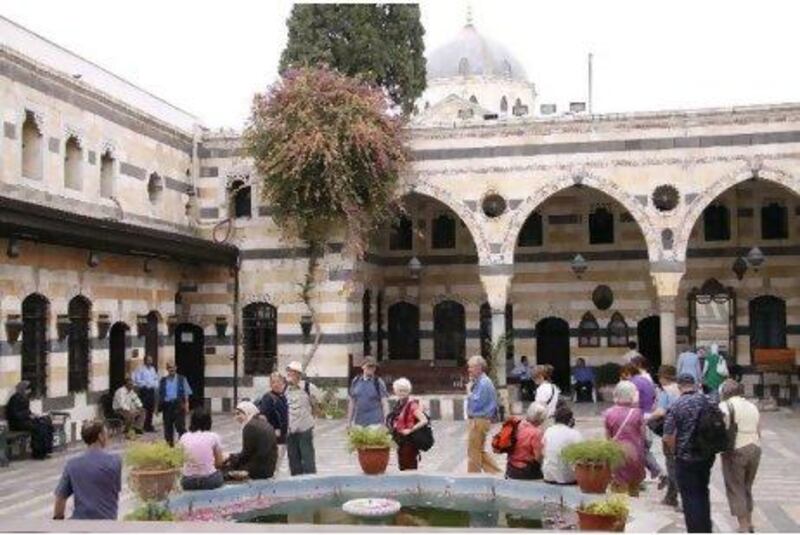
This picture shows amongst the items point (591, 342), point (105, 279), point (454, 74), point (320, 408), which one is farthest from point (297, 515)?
point (454, 74)

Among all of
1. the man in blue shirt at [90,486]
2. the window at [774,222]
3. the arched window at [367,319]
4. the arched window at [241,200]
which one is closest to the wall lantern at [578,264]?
the window at [774,222]

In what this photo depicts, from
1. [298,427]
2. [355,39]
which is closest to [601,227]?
[355,39]

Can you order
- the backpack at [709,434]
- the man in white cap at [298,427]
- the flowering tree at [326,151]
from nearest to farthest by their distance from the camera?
the backpack at [709,434] → the man in white cap at [298,427] → the flowering tree at [326,151]

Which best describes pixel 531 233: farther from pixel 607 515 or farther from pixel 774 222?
pixel 607 515

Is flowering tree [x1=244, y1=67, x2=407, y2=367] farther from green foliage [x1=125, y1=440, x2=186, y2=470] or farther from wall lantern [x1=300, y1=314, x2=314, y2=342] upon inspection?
green foliage [x1=125, y1=440, x2=186, y2=470]

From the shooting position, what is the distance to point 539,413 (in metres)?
10.5

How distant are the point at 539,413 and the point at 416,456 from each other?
1.94m

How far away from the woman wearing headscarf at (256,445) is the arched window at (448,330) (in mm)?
14878

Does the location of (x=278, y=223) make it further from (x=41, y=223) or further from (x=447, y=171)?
(x=41, y=223)

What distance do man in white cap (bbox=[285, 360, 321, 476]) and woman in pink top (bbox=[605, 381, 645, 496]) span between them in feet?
11.4

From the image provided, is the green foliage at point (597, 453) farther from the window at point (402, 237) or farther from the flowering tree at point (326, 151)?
the window at point (402, 237)

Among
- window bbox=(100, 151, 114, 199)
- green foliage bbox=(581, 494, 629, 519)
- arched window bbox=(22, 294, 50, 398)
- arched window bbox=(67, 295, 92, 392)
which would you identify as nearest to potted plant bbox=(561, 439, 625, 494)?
green foliage bbox=(581, 494, 629, 519)

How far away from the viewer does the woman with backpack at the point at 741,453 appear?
9.24m

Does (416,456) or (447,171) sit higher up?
(447,171)
